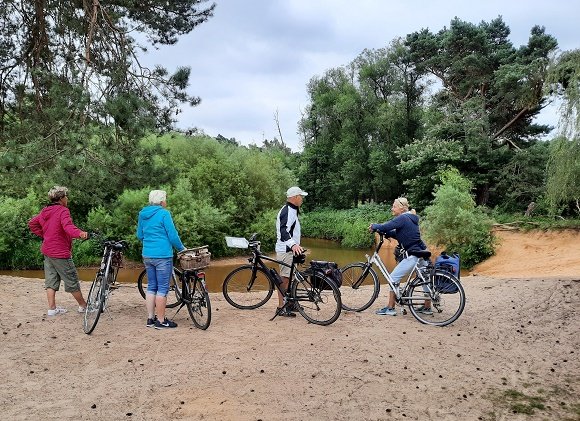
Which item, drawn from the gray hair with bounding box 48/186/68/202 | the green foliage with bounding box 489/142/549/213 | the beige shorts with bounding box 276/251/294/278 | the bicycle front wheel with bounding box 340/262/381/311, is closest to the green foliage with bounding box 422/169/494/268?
the green foliage with bounding box 489/142/549/213

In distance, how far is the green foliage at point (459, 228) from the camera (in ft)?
65.2

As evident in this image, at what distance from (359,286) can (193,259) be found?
2792 millimetres

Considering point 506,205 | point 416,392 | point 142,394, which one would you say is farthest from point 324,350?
point 506,205

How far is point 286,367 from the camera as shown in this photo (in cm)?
475

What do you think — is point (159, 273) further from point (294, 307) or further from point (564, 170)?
point (564, 170)

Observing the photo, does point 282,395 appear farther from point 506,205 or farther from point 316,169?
point 316,169

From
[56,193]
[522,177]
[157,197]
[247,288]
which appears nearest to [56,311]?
[56,193]

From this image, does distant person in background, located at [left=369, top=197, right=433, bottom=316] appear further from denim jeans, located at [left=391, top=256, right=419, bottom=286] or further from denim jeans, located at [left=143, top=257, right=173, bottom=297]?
denim jeans, located at [left=143, top=257, right=173, bottom=297]

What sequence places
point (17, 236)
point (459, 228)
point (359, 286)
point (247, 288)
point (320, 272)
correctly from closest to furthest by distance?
point (320, 272) → point (247, 288) → point (359, 286) → point (17, 236) → point (459, 228)

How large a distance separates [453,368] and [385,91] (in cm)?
3695

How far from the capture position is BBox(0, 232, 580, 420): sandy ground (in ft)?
12.9

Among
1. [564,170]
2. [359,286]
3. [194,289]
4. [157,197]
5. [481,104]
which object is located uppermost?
[481,104]

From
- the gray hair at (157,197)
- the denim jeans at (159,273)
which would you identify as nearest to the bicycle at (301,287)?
the denim jeans at (159,273)

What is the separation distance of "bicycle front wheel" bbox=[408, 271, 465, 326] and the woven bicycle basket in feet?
9.25
